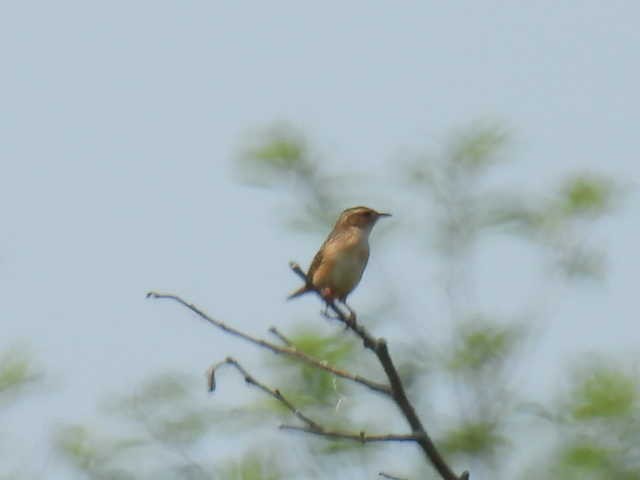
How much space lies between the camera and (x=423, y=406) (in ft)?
33.9

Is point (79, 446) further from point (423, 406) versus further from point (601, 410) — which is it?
point (601, 410)

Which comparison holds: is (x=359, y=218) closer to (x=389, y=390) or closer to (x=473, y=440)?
(x=473, y=440)

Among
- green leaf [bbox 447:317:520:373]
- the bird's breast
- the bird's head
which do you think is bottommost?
the bird's breast

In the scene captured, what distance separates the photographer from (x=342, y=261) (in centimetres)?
726

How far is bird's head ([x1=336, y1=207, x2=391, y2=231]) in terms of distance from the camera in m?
7.68

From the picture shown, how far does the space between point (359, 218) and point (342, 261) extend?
49 centimetres

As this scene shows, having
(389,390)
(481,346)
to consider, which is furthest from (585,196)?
(389,390)

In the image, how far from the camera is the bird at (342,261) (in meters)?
7.21

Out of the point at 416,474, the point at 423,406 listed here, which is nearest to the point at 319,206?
the point at 423,406

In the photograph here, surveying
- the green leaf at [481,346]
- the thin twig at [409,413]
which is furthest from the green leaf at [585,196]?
the thin twig at [409,413]

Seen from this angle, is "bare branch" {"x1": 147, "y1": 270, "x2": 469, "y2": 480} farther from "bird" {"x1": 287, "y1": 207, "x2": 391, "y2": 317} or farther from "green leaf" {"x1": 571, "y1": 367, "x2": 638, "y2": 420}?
"green leaf" {"x1": 571, "y1": 367, "x2": 638, "y2": 420}

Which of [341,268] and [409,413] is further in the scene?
[341,268]

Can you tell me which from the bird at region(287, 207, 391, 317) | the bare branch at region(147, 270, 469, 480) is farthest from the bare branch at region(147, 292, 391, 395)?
the bird at region(287, 207, 391, 317)

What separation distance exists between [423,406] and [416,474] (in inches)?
39.5
